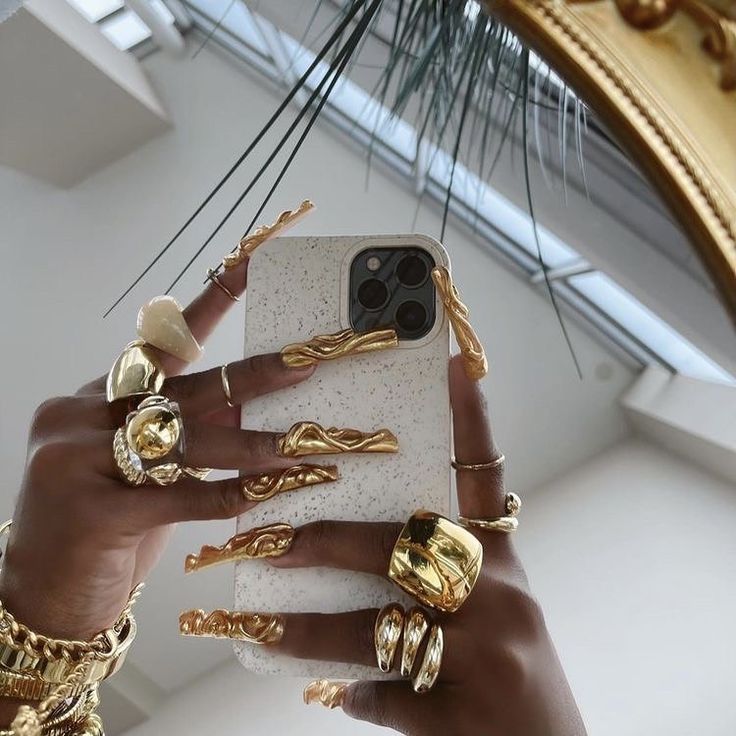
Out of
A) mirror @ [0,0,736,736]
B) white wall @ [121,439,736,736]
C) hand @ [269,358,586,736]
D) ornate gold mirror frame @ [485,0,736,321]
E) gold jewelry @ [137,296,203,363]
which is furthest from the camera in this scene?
mirror @ [0,0,736,736]

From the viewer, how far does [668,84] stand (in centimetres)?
15

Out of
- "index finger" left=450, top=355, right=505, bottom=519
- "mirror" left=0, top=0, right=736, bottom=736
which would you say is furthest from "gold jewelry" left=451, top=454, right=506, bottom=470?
"mirror" left=0, top=0, right=736, bottom=736

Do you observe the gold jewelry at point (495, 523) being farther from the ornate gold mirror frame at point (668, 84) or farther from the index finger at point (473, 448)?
the ornate gold mirror frame at point (668, 84)

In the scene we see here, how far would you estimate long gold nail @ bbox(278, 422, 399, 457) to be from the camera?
1.04 ft

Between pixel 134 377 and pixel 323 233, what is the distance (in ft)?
4.98

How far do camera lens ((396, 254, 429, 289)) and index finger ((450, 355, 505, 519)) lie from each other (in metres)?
0.05

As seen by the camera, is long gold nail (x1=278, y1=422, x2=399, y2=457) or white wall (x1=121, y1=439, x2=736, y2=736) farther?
white wall (x1=121, y1=439, x2=736, y2=736)

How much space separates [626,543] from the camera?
1.15m

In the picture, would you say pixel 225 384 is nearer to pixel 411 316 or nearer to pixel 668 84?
pixel 411 316

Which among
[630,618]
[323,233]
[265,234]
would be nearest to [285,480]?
[265,234]

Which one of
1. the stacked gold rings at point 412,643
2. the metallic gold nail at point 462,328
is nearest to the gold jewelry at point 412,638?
the stacked gold rings at point 412,643

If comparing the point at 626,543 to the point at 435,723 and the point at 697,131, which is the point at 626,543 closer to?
the point at 435,723

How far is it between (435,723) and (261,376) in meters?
0.15

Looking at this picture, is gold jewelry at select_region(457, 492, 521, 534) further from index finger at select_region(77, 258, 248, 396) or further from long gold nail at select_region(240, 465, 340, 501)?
index finger at select_region(77, 258, 248, 396)
